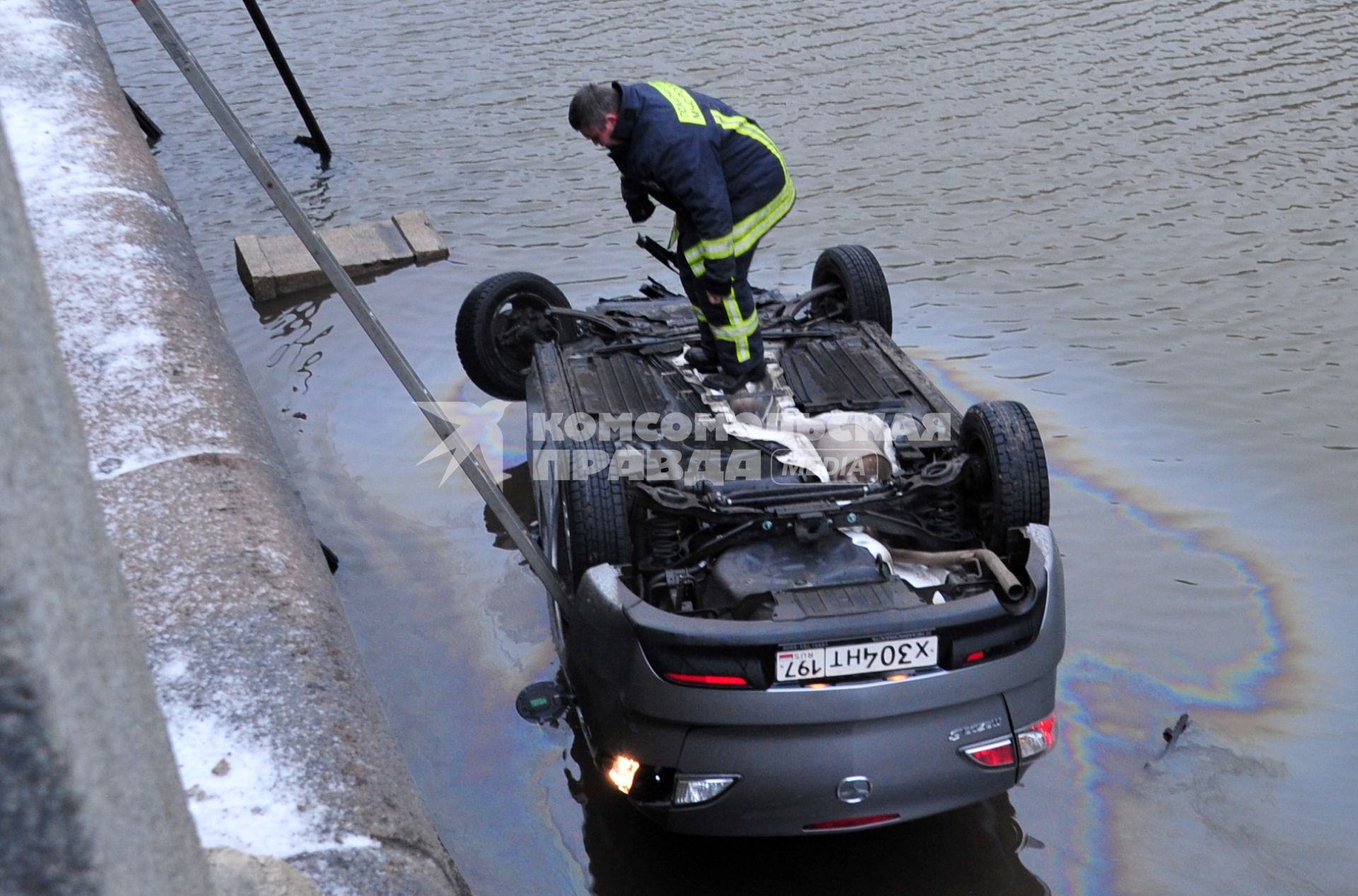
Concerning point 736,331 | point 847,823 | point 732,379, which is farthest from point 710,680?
point 736,331

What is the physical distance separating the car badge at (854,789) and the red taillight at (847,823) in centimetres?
8

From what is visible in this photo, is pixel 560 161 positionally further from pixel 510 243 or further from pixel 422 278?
pixel 422 278

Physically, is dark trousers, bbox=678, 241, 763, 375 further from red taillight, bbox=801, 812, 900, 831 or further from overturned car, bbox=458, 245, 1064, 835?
red taillight, bbox=801, 812, 900, 831

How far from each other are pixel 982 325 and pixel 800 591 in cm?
447

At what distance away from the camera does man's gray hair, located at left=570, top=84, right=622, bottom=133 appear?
16.3 feet

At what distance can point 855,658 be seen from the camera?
329 cm

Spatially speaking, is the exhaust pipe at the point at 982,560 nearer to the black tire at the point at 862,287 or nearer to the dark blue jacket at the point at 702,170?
the dark blue jacket at the point at 702,170

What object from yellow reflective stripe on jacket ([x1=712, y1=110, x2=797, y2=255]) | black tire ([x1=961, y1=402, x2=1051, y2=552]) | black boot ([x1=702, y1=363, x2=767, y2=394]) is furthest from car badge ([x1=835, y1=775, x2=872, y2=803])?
yellow reflective stripe on jacket ([x1=712, y1=110, x2=797, y2=255])

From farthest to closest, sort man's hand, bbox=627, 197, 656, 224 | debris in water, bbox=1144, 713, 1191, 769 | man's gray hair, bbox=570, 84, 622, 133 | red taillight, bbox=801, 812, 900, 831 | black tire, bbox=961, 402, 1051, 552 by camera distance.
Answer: man's hand, bbox=627, 197, 656, 224, man's gray hair, bbox=570, 84, 622, 133, debris in water, bbox=1144, 713, 1191, 769, black tire, bbox=961, 402, 1051, 552, red taillight, bbox=801, 812, 900, 831

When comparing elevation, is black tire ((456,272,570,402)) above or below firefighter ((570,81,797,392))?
below

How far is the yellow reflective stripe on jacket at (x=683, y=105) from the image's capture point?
16.7 ft

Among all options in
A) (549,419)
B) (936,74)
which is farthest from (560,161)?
(549,419)

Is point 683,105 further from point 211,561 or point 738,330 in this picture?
point 211,561

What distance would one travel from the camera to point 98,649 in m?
0.85
